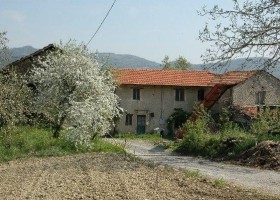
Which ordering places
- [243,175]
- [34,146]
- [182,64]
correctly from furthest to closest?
[182,64]
[34,146]
[243,175]

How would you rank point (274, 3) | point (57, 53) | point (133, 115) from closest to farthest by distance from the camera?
1. point (274, 3)
2. point (57, 53)
3. point (133, 115)

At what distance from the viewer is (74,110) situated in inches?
1017

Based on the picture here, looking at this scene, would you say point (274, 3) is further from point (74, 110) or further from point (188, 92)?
point (188, 92)

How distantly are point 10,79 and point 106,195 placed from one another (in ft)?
55.4

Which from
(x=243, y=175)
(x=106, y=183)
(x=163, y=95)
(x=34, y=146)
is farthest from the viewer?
(x=163, y=95)

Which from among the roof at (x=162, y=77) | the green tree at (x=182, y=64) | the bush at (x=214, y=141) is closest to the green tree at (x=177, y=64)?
the green tree at (x=182, y=64)

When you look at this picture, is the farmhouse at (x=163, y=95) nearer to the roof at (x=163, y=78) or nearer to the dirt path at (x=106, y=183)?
the roof at (x=163, y=78)

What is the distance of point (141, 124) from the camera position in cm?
4681

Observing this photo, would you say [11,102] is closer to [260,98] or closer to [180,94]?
[180,94]

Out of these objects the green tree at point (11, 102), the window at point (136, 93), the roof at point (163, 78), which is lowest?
the green tree at point (11, 102)

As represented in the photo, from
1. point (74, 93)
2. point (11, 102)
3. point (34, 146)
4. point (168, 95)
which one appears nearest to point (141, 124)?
point (168, 95)

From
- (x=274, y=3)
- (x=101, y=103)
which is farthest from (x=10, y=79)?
(x=274, y=3)

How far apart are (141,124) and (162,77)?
520 cm

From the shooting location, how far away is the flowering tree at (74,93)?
25938mm
